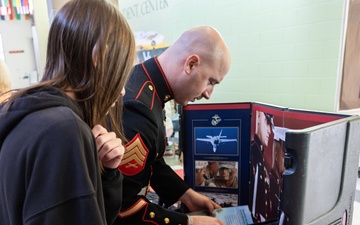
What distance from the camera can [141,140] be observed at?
0.91 metres

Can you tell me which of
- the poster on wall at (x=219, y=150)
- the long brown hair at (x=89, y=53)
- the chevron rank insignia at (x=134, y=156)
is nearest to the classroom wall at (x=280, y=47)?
the poster on wall at (x=219, y=150)

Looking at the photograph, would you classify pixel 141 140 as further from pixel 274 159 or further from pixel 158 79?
pixel 274 159

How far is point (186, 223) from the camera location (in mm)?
1021

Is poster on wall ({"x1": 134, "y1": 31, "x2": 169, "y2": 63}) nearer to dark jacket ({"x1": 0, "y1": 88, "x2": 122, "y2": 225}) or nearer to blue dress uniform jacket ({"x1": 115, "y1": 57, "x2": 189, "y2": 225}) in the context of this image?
blue dress uniform jacket ({"x1": 115, "y1": 57, "x2": 189, "y2": 225})

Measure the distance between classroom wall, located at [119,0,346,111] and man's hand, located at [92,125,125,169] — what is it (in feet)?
5.47

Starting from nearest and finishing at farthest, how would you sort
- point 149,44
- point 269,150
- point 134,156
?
point 134,156, point 269,150, point 149,44

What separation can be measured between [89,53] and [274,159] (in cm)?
72

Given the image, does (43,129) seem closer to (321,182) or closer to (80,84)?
(80,84)

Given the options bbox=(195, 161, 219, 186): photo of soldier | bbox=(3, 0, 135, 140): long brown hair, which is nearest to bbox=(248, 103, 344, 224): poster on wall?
bbox=(195, 161, 219, 186): photo of soldier

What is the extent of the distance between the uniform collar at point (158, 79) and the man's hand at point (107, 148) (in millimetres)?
490

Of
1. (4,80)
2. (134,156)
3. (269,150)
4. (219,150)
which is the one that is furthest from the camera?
(4,80)

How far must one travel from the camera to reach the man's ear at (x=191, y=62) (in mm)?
1136

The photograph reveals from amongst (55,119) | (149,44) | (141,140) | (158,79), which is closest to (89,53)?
(55,119)

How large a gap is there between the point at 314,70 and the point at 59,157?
6.09 ft
